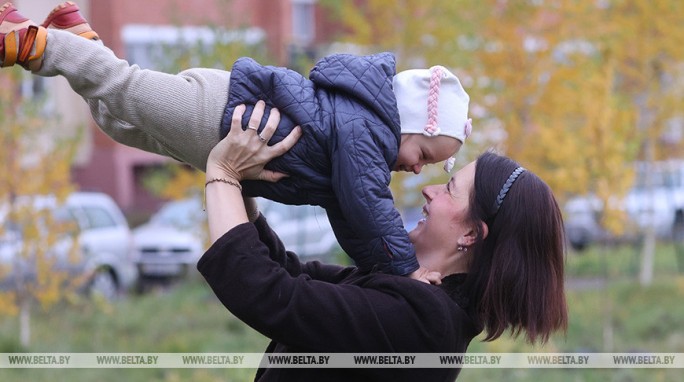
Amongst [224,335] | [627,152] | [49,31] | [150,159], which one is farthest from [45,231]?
[150,159]

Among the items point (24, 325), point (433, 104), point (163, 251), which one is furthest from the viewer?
point (163, 251)

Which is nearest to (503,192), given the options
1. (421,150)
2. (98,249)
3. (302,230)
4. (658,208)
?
(421,150)

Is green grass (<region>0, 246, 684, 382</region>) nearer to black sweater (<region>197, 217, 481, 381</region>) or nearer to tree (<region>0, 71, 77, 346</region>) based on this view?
tree (<region>0, 71, 77, 346</region>)

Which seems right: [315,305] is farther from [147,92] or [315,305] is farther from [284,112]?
[147,92]

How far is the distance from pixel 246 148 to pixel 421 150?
564 mm

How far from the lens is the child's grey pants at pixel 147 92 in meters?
2.59

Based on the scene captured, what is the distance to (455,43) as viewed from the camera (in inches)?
390

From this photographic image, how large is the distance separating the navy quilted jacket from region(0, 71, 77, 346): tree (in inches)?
261

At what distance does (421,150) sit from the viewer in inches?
113

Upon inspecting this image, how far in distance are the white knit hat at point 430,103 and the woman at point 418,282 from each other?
0.15 m

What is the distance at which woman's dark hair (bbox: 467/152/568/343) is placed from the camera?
8.68ft

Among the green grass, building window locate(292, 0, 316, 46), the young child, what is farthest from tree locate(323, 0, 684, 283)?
building window locate(292, 0, 316, 46)

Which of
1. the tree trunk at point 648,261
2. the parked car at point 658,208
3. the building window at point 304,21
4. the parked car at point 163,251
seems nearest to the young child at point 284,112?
the tree trunk at point 648,261

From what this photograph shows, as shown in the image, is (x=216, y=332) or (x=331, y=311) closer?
(x=331, y=311)
